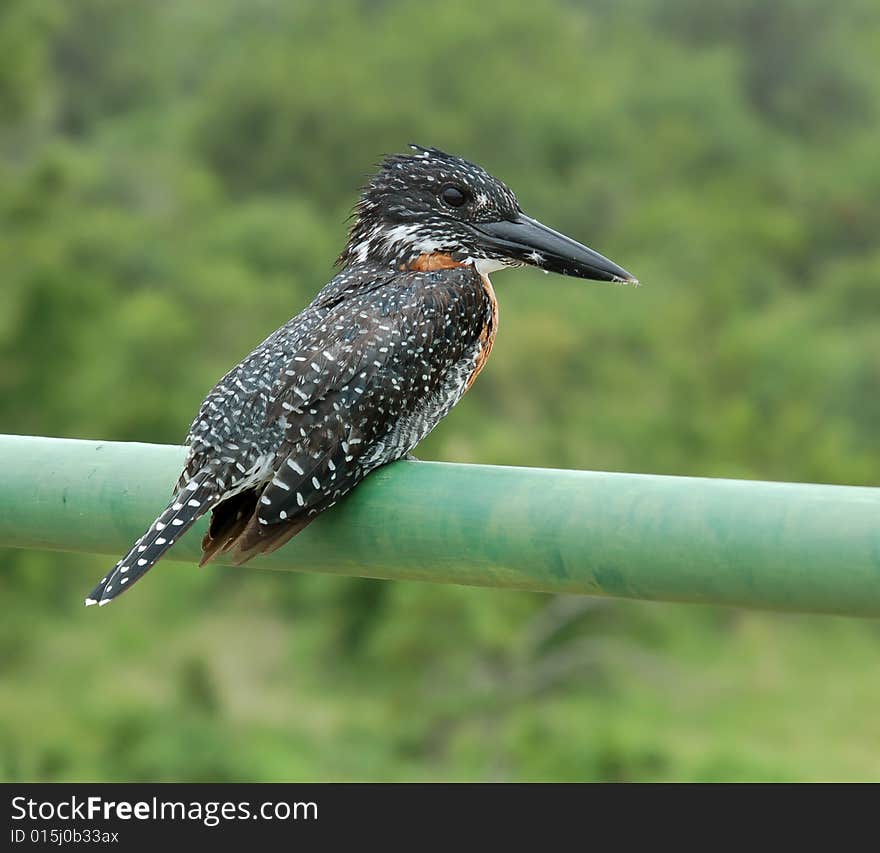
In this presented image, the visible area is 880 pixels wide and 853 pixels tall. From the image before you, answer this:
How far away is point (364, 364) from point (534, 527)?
1.03m

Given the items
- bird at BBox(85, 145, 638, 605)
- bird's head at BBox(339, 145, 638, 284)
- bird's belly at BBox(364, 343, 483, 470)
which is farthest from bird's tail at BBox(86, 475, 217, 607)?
bird's head at BBox(339, 145, 638, 284)

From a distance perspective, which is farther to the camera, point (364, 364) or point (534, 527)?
point (364, 364)

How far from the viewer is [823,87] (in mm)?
27953

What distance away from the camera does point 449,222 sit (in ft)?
11.2

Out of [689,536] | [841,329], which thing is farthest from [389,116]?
[689,536]

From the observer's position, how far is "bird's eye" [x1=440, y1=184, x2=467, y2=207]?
3.43m

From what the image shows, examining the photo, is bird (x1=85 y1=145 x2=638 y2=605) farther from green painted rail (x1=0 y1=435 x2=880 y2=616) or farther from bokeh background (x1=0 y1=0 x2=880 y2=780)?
bokeh background (x1=0 y1=0 x2=880 y2=780)

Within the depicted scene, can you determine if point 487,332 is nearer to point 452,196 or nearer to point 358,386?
point 452,196

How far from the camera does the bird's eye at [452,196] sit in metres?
3.43

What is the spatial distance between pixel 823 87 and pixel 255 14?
1106cm

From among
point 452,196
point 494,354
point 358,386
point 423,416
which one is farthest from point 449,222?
point 494,354

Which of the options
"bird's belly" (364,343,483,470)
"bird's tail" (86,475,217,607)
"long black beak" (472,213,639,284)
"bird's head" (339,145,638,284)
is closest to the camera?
"bird's tail" (86,475,217,607)

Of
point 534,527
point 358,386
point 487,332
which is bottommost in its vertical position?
point 534,527

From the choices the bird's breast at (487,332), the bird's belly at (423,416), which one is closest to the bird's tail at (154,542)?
the bird's belly at (423,416)
